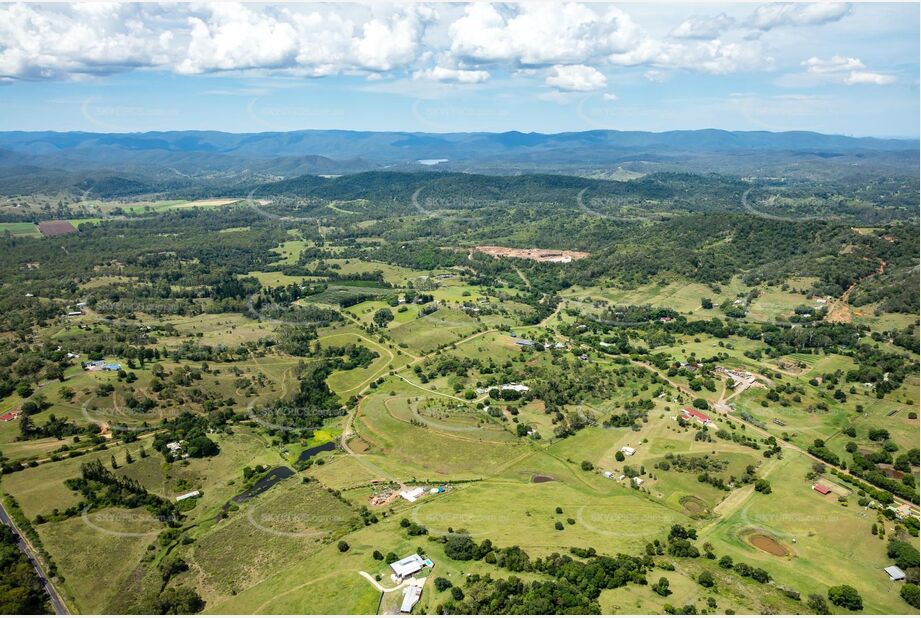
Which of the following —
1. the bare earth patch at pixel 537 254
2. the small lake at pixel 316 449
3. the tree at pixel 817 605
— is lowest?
the small lake at pixel 316 449

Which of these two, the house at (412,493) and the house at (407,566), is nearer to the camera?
the house at (407,566)

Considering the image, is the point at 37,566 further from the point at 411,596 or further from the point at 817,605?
the point at 817,605

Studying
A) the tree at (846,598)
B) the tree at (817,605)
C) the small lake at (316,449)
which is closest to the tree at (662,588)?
the tree at (817,605)

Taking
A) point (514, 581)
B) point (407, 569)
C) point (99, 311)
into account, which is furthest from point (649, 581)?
point (99, 311)

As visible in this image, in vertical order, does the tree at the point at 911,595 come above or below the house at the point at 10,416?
below

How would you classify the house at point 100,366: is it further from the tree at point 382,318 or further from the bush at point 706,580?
the bush at point 706,580

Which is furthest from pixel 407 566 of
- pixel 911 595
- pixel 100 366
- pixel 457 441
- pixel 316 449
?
pixel 100 366

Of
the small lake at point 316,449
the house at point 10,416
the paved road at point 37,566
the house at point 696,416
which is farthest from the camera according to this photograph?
the house at point 10,416
